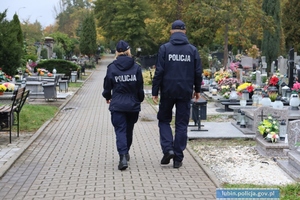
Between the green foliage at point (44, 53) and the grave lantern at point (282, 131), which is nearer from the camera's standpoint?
the grave lantern at point (282, 131)

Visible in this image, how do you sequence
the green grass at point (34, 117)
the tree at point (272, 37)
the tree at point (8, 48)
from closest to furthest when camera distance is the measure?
1. the green grass at point (34, 117)
2. the tree at point (8, 48)
3. the tree at point (272, 37)

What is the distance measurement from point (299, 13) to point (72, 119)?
39.1 meters

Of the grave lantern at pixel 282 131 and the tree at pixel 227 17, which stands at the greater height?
the tree at pixel 227 17

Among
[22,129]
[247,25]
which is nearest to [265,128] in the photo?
[22,129]

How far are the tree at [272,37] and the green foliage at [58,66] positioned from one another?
16118 millimetres

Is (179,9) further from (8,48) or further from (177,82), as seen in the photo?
(177,82)

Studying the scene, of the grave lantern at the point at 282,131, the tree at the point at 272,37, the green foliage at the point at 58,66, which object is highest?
the tree at the point at 272,37

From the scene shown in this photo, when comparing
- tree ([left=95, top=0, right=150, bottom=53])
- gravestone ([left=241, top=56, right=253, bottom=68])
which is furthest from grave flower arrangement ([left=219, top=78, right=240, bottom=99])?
tree ([left=95, top=0, right=150, bottom=53])

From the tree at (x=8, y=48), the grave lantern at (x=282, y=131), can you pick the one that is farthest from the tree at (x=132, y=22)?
the grave lantern at (x=282, y=131)

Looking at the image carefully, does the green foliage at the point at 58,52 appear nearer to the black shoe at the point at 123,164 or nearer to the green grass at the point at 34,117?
the green grass at the point at 34,117

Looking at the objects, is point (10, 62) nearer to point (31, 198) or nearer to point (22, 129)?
point (22, 129)

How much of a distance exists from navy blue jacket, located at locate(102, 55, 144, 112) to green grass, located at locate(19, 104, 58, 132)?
4852 mm

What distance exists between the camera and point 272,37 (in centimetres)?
4169

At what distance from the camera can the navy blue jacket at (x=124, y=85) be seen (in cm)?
793
